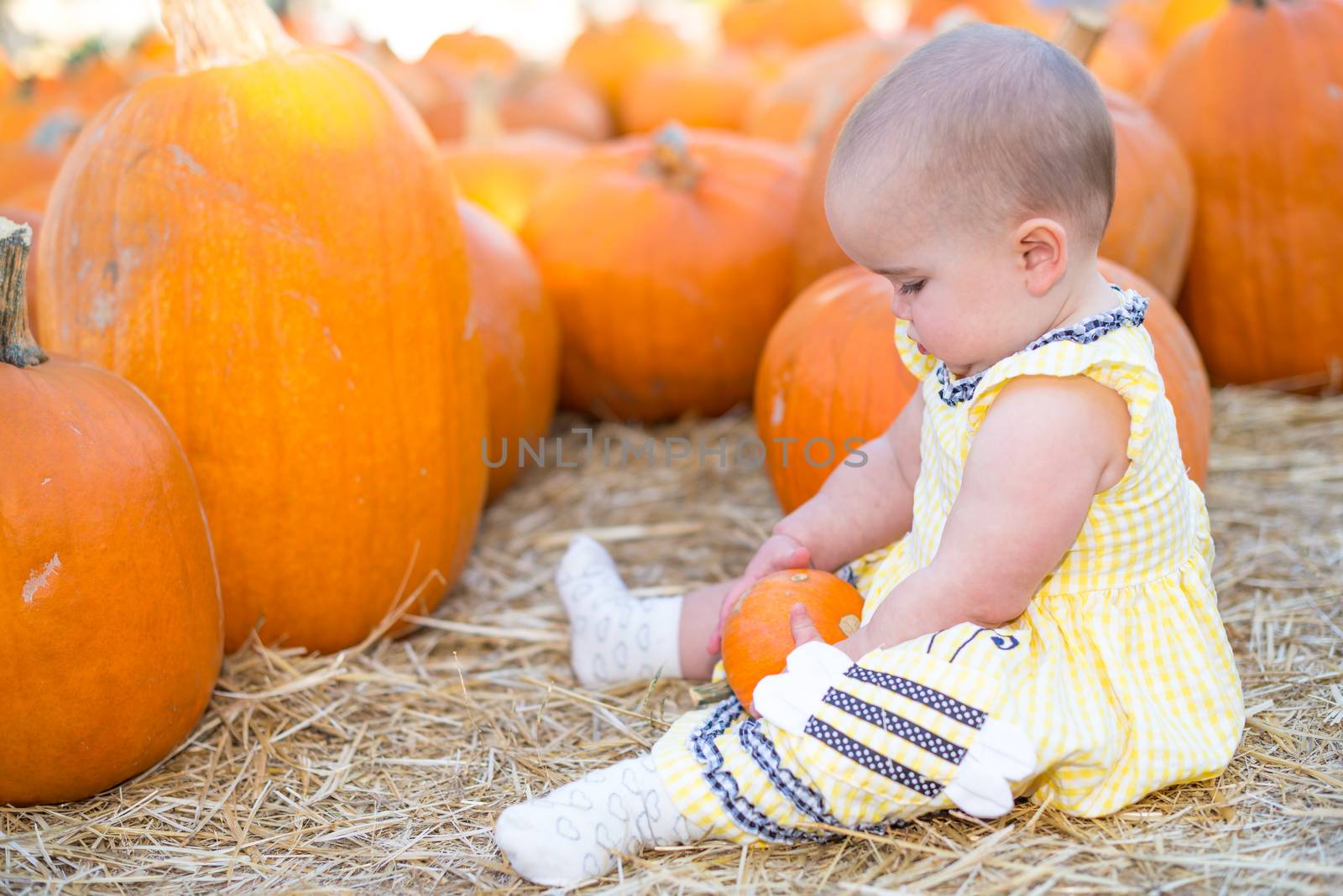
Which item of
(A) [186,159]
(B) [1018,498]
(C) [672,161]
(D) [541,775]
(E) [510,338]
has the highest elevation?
(A) [186,159]

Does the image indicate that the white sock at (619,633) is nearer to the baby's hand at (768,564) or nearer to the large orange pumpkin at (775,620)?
the baby's hand at (768,564)

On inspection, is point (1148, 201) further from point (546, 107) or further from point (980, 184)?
point (546, 107)

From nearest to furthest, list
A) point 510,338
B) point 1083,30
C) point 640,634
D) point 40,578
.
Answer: point 40,578 → point 640,634 → point 510,338 → point 1083,30

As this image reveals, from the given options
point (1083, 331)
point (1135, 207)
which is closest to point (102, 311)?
point (1083, 331)

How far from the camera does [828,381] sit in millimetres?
2428

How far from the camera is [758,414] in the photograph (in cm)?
270

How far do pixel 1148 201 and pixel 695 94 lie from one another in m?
3.68

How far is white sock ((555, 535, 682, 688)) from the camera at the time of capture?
7.11 feet

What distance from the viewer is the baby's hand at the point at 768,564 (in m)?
1.98

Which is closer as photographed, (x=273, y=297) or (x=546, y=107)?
(x=273, y=297)

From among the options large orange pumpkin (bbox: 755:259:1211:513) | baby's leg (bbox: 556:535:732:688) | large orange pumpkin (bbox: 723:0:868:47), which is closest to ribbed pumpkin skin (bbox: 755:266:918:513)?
large orange pumpkin (bbox: 755:259:1211:513)

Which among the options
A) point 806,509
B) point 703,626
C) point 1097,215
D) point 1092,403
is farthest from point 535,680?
point 1097,215

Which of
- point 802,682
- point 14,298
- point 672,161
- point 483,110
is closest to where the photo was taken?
point 802,682

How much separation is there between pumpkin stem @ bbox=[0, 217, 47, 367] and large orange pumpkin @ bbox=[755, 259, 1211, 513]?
4.66ft
